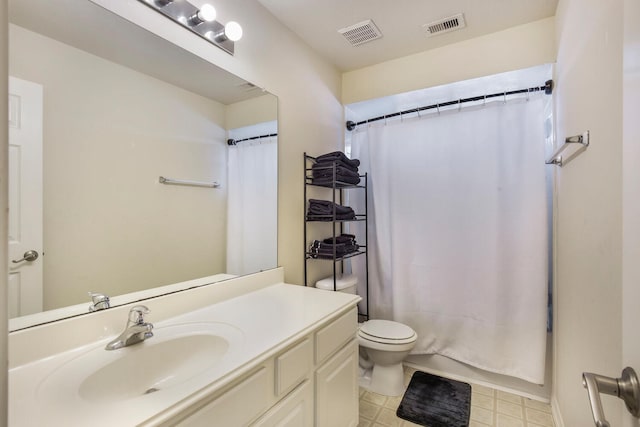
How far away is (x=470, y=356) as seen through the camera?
2.07 m

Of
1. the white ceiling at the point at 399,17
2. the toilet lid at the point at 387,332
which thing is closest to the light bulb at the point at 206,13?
the white ceiling at the point at 399,17

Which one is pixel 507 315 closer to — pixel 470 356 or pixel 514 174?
pixel 470 356

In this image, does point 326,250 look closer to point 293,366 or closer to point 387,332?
point 387,332

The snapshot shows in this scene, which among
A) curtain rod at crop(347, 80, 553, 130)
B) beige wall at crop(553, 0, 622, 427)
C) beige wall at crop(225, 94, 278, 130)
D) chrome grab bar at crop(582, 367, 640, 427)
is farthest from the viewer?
curtain rod at crop(347, 80, 553, 130)

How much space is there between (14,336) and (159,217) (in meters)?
0.56

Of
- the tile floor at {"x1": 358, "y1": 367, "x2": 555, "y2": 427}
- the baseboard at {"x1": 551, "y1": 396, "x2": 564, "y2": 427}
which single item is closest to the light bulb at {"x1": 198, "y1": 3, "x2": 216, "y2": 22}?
the tile floor at {"x1": 358, "y1": 367, "x2": 555, "y2": 427}

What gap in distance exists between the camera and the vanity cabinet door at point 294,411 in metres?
0.94

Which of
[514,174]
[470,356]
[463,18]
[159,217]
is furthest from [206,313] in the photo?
[463,18]

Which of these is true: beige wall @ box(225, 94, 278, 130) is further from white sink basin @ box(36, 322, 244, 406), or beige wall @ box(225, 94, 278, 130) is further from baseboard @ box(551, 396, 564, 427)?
baseboard @ box(551, 396, 564, 427)

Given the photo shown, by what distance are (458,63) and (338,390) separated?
7.11 ft

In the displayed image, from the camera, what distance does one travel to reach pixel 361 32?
6.44ft

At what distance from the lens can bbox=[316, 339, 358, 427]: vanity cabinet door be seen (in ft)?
3.95

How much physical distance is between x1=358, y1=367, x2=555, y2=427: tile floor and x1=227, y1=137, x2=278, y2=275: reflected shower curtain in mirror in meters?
1.08

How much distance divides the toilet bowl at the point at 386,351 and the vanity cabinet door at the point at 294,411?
34.6 inches
